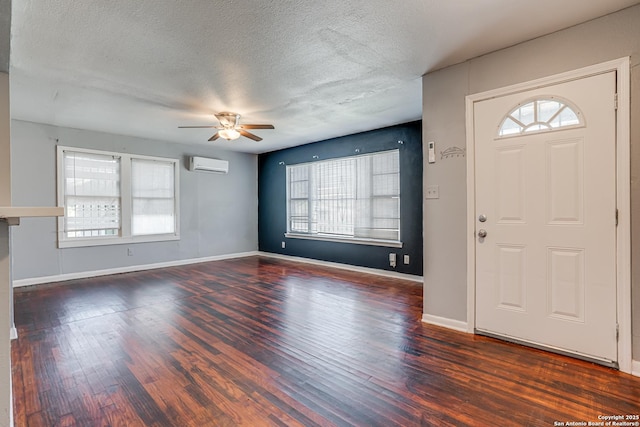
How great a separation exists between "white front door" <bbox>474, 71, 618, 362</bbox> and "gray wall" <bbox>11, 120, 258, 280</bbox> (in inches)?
223

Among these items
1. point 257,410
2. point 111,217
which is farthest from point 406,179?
point 111,217

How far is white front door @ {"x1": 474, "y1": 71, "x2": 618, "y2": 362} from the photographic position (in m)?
2.29

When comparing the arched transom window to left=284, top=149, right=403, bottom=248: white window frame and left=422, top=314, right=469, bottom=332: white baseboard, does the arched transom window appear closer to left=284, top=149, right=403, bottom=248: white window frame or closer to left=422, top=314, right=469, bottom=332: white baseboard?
left=422, top=314, right=469, bottom=332: white baseboard

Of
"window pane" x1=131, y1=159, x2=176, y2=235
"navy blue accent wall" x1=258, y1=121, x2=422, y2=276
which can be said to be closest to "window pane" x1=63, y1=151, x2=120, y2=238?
"window pane" x1=131, y1=159, x2=176, y2=235

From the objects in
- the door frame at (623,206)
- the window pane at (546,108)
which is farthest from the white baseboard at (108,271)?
the door frame at (623,206)

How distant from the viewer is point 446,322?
10.0 ft

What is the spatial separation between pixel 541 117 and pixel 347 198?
3749 mm

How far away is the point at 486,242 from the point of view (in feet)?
9.31

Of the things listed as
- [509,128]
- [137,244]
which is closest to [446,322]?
[509,128]

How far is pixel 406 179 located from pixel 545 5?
3.15 meters

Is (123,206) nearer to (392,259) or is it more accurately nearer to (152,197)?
(152,197)

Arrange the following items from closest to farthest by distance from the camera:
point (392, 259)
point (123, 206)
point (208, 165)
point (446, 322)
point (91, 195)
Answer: point (446, 322), point (392, 259), point (91, 195), point (123, 206), point (208, 165)

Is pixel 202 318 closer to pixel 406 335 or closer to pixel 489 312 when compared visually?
pixel 406 335

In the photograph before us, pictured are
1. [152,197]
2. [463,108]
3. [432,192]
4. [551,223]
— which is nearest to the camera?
[551,223]
